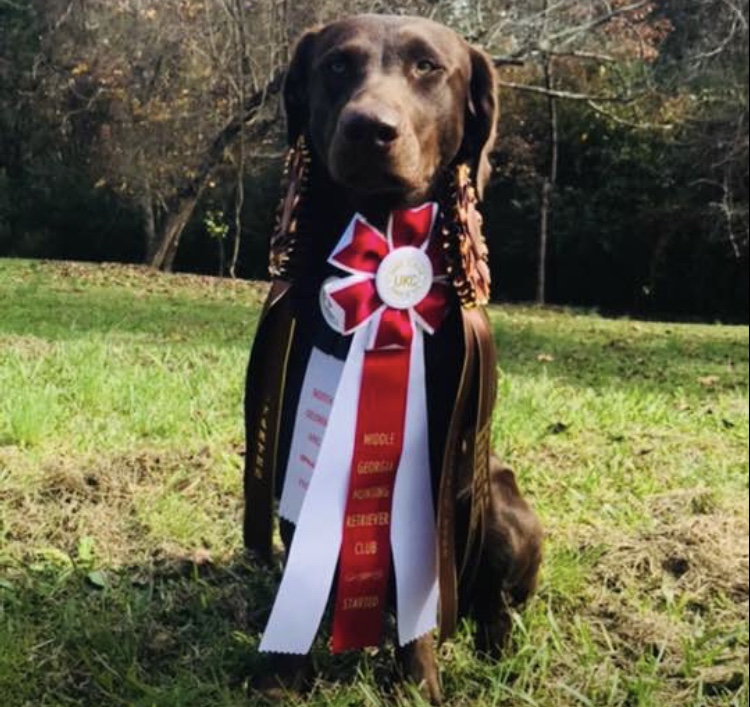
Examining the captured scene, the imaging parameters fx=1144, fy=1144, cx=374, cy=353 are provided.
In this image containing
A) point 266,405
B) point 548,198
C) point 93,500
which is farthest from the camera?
point 548,198

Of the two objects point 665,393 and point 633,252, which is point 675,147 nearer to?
point 633,252

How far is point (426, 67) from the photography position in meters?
1.61

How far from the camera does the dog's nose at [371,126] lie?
1486mm

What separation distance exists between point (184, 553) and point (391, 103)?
3.09 ft

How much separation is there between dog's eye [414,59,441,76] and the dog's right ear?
0.17 m

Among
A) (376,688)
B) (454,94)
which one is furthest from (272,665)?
(454,94)

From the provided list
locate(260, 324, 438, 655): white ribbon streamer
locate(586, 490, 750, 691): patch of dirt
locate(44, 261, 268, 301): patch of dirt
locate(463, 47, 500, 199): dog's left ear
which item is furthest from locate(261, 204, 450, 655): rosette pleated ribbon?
locate(586, 490, 750, 691): patch of dirt

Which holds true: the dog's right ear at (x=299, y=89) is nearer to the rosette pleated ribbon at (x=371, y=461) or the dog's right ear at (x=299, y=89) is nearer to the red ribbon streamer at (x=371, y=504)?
the rosette pleated ribbon at (x=371, y=461)

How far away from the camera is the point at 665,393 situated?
11.0 ft

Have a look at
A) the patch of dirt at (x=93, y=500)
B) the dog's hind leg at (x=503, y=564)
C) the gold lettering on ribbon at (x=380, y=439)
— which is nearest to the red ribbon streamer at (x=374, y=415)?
the gold lettering on ribbon at (x=380, y=439)

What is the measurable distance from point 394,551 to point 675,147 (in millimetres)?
1053

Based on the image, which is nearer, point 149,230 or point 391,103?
point 391,103

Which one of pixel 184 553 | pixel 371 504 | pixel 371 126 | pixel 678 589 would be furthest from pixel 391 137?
pixel 678 589

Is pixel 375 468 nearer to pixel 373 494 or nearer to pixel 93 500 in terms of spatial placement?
pixel 373 494
